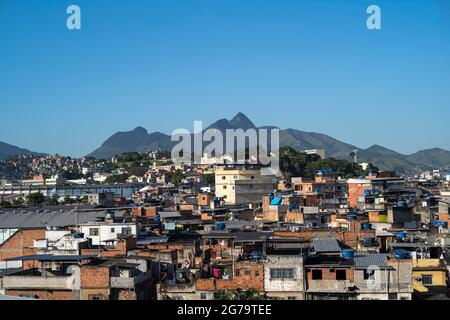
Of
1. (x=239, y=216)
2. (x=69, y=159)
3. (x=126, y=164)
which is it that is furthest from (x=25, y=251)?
(x=69, y=159)

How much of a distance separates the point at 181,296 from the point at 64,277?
60.6 inches

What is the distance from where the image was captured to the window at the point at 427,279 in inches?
365

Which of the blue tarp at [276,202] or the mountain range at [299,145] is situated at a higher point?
the mountain range at [299,145]

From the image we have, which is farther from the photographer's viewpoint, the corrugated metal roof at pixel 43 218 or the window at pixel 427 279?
the corrugated metal roof at pixel 43 218

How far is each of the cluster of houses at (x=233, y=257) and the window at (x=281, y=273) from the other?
0.01 meters

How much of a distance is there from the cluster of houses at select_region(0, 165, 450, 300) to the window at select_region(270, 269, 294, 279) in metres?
0.01

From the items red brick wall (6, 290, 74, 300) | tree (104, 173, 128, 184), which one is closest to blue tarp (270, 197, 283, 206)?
red brick wall (6, 290, 74, 300)

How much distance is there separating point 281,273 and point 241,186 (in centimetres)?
2157

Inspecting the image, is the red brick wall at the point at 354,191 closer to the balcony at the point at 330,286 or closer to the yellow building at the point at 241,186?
the yellow building at the point at 241,186

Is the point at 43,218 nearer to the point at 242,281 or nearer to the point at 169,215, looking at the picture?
the point at 169,215

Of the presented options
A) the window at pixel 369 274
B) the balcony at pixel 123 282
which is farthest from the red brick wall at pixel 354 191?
the balcony at pixel 123 282

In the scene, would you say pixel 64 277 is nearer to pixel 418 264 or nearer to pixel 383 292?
pixel 383 292

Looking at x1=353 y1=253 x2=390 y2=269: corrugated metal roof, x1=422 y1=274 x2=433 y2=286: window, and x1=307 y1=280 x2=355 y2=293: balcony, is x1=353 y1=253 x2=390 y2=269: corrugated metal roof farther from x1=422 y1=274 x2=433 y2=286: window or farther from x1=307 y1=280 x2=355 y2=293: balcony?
x1=422 y1=274 x2=433 y2=286: window

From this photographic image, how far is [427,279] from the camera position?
928 cm
